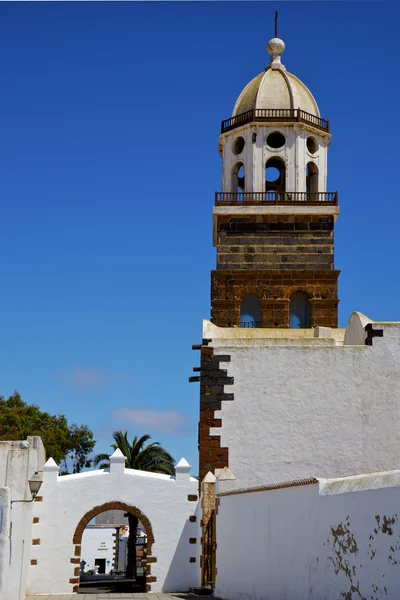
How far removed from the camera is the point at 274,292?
87.9 ft

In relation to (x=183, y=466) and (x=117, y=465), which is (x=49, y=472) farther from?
(x=183, y=466)

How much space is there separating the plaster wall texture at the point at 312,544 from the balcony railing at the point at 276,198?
11.8 meters

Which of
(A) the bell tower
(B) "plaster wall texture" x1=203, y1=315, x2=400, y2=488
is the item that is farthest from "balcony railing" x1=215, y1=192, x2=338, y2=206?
(B) "plaster wall texture" x1=203, y1=315, x2=400, y2=488

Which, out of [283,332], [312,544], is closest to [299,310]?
[283,332]

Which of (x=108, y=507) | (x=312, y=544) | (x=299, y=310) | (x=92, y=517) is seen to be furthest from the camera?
(x=299, y=310)

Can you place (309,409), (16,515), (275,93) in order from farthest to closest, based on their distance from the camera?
(275,93)
(309,409)
(16,515)

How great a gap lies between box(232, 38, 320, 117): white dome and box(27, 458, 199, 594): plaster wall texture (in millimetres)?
12499

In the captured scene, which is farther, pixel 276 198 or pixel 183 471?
pixel 276 198

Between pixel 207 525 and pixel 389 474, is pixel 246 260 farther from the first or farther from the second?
pixel 389 474

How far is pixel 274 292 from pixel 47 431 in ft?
58.0

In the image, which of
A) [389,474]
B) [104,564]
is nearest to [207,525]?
[389,474]

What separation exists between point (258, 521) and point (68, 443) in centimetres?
2825

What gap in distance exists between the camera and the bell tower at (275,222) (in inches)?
1052

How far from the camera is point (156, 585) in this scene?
791 inches
